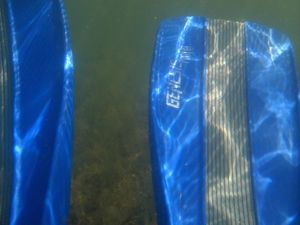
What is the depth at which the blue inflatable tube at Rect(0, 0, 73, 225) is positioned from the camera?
2.53 meters

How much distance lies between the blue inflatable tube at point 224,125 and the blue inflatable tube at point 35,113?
2.38 feet

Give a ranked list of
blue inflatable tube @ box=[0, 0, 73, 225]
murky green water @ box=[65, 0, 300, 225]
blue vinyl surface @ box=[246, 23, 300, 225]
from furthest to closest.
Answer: murky green water @ box=[65, 0, 300, 225] → blue vinyl surface @ box=[246, 23, 300, 225] → blue inflatable tube @ box=[0, 0, 73, 225]

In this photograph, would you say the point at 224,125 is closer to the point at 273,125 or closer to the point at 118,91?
the point at 273,125

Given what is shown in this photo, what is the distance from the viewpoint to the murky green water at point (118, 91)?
4.13m

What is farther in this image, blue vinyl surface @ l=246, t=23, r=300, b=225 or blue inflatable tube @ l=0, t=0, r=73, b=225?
blue vinyl surface @ l=246, t=23, r=300, b=225

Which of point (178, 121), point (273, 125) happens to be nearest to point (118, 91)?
point (178, 121)

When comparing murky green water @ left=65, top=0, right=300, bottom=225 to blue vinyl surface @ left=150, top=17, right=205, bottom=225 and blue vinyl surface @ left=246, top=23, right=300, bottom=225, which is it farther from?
blue vinyl surface @ left=246, top=23, right=300, bottom=225

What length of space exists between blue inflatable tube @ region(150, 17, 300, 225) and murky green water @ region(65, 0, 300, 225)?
4.10ft

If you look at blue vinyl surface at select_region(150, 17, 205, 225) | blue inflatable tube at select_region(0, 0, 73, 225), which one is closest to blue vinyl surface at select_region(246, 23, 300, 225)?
blue vinyl surface at select_region(150, 17, 205, 225)

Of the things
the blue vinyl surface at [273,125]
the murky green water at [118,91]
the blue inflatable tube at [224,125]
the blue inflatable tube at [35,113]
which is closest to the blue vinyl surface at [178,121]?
the blue inflatable tube at [224,125]

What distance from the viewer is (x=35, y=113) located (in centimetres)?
297

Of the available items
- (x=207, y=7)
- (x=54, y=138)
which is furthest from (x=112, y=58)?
(x=54, y=138)

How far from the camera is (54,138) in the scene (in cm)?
268

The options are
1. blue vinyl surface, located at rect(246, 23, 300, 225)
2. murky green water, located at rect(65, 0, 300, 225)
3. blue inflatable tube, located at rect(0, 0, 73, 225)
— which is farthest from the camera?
murky green water, located at rect(65, 0, 300, 225)
